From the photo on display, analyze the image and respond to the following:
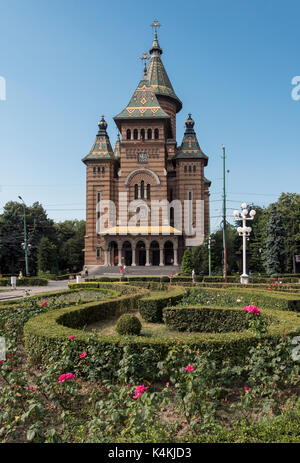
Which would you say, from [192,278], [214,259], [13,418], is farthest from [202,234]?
[13,418]

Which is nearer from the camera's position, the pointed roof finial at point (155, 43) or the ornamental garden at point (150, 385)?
the ornamental garden at point (150, 385)

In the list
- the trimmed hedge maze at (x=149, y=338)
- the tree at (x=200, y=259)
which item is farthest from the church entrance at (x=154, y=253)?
the trimmed hedge maze at (x=149, y=338)

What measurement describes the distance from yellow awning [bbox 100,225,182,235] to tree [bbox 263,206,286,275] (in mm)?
10563

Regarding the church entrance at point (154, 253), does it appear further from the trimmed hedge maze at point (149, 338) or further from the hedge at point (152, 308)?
the hedge at point (152, 308)

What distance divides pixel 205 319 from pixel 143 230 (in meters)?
32.9

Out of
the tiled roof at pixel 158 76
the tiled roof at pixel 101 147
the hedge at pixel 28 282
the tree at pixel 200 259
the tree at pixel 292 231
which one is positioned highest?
the tiled roof at pixel 158 76

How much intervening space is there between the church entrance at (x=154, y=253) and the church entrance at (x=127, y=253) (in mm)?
2902

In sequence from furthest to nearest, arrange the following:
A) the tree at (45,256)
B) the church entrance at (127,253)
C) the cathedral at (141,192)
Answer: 1. the church entrance at (127,253)
2. the cathedral at (141,192)
3. the tree at (45,256)

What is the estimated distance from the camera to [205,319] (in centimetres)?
1057

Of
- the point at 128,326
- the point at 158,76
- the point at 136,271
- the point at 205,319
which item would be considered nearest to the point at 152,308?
the point at 205,319

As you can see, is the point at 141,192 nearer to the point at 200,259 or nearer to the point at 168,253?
the point at 168,253

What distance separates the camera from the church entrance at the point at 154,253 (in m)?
45.1

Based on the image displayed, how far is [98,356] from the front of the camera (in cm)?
591
